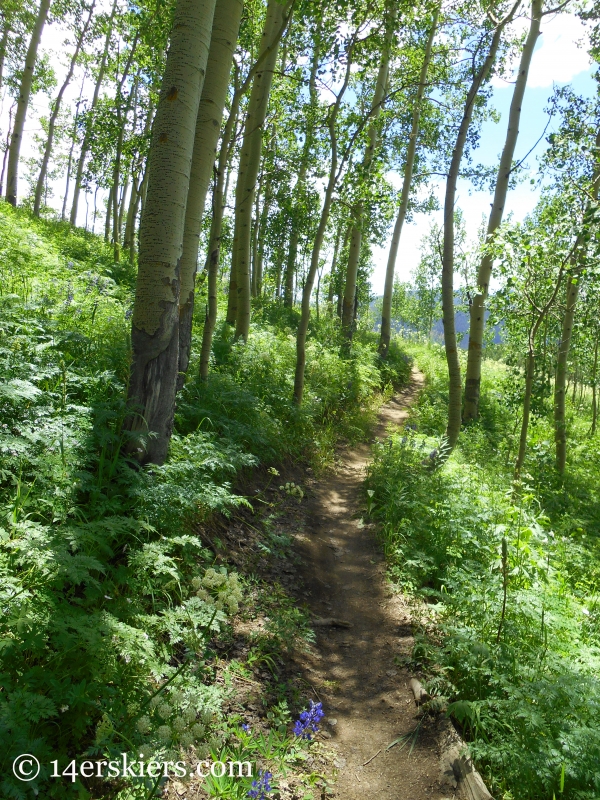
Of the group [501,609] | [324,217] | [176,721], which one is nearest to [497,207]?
[324,217]

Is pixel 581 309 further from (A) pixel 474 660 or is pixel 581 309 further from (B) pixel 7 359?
(B) pixel 7 359

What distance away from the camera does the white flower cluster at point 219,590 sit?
3207 mm

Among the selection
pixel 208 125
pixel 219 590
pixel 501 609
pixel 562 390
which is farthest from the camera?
pixel 562 390

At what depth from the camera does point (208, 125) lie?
18.0 feet

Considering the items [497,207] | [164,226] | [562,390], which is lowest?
[562,390]

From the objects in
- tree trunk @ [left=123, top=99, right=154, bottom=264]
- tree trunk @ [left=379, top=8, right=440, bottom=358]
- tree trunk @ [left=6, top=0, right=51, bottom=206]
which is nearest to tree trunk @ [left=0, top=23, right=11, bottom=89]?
tree trunk @ [left=6, top=0, right=51, bottom=206]

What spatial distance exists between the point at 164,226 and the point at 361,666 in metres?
3.92

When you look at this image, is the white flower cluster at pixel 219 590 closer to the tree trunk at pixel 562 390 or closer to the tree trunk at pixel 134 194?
the tree trunk at pixel 562 390

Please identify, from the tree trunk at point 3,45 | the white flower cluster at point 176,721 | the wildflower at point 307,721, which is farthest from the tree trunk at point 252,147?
the tree trunk at point 3,45

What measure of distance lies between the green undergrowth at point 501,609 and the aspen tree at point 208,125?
13.0 feet

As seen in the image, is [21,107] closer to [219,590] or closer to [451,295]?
[451,295]

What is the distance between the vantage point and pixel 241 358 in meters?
8.65

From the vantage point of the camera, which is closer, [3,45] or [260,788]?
[260,788]

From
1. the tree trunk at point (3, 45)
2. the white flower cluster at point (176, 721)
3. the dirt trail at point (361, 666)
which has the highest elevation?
the tree trunk at point (3, 45)
